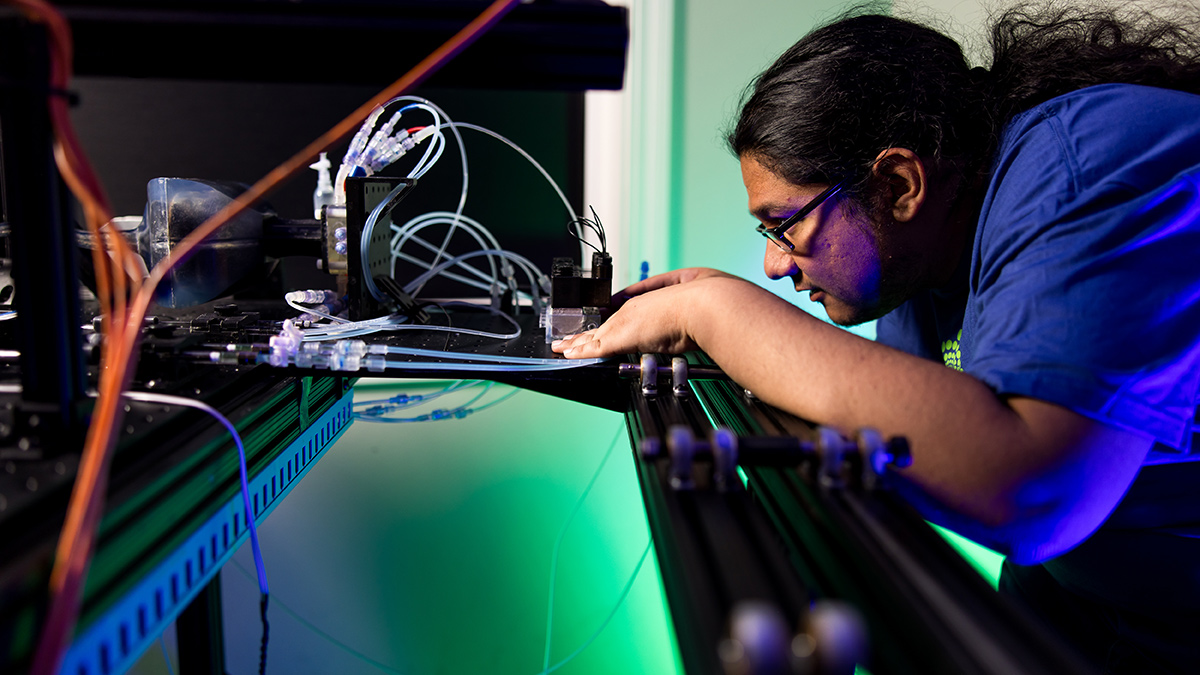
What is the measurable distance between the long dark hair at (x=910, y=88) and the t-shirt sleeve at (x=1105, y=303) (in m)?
0.23

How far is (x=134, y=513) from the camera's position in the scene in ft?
1.52

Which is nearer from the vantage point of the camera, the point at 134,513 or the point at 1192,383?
the point at 134,513

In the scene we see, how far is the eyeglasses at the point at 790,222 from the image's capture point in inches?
37.1

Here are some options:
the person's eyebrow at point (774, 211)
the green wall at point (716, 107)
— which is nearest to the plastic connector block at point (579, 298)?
the person's eyebrow at point (774, 211)

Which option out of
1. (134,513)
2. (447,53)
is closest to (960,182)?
(447,53)

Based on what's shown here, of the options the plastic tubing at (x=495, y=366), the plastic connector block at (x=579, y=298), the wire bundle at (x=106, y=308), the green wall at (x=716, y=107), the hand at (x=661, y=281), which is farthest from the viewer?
the green wall at (x=716, y=107)

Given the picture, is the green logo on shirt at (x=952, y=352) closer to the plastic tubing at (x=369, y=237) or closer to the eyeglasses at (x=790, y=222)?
the eyeglasses at (x=790, y=222)

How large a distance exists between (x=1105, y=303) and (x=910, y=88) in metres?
0.41

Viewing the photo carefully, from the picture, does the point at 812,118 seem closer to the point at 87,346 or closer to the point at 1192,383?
the point at 1192,383

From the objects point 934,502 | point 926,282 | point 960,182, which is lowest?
point 934,502

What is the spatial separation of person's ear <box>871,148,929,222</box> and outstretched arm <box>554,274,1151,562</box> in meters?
0.32

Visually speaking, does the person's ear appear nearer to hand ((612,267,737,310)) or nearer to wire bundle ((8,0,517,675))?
hand ((612,267,737,310))

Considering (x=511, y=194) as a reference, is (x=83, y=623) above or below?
below

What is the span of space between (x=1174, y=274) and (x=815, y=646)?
1.95 ft
